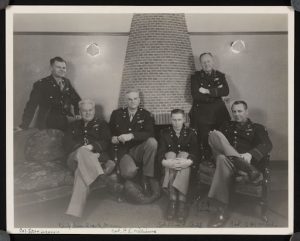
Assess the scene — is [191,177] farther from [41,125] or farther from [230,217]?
[41,125]

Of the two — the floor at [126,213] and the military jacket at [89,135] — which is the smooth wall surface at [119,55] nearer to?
the military jacket at [89,135]

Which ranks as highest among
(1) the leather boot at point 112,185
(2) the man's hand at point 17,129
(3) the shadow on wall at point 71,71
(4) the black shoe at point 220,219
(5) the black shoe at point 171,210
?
(3) the shadow on wall at point 71,71

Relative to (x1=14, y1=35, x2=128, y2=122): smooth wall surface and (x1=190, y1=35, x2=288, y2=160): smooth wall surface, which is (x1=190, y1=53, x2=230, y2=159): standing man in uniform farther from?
(x1=14, y1=35, x2=128, y2=122): smooth wall surface

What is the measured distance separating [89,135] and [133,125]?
206 millimetres

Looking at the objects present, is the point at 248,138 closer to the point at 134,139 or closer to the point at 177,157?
the point at 177,157

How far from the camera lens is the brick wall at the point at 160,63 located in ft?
6.70

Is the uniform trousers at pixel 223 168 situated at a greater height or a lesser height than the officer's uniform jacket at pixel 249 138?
lesser

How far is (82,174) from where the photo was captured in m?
2.04

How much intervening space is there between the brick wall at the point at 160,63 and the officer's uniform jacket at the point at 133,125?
0.12 feet

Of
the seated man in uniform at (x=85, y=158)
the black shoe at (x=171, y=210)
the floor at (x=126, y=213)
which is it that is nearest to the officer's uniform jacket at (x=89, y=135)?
the seated man in uniform at (x=85, y=158)

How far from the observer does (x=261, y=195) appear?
205 centimetres

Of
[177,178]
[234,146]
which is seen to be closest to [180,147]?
[177,178]
